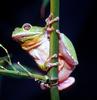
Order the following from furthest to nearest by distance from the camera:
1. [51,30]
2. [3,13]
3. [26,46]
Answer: [3,13] < [26,46] < [51,30]

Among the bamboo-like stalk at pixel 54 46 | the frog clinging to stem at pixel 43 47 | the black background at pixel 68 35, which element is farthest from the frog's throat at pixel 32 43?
the black background at pixel 68 35

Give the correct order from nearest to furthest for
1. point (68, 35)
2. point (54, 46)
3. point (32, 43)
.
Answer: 1. point (54, 46)
2. point (32, 43)
3. point (68, 35)

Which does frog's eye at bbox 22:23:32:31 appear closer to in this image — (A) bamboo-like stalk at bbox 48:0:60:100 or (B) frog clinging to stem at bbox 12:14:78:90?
(B) frog clinging to stem at bbox 12:14:78:90

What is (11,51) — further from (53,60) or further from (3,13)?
(53,60)

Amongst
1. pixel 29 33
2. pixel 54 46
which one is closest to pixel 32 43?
pixel 29 33

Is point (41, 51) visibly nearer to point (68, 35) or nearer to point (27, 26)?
point (27, 26)

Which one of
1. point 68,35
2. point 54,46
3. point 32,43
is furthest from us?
point 68,35

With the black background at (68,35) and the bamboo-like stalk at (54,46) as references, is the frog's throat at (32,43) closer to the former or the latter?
the bamboo-like stalk at (54,46)

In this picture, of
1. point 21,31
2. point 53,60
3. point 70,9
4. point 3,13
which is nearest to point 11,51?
point 3,13
